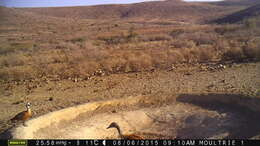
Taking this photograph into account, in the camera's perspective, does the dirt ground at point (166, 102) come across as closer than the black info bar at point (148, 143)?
No

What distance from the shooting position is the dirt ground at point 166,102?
23.8 ft

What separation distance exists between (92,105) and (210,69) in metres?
6.40

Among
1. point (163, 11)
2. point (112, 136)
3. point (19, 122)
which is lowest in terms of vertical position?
point (112, 136)

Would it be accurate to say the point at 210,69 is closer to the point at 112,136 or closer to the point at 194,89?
the point at 194,89

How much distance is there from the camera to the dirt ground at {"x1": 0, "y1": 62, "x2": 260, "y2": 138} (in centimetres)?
725

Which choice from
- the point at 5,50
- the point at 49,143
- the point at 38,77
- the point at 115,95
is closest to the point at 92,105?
the point at 115,95

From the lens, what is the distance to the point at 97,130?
727 cm

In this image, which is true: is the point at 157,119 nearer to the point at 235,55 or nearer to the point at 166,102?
the point at 166,102

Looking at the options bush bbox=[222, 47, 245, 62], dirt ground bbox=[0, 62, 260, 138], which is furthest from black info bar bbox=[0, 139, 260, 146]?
bush bbox=[222, 47, 245, 62]

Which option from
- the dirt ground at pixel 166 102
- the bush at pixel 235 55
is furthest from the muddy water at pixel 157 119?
the bush at pixel 235 55

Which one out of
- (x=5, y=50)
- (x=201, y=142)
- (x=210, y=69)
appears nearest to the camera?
(x=201, y=142)

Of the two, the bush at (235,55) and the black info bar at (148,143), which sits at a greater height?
the bush at (235,55)

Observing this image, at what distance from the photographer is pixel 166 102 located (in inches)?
346

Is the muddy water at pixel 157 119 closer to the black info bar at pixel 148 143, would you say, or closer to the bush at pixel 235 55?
the black info bar at pixel 148 143
